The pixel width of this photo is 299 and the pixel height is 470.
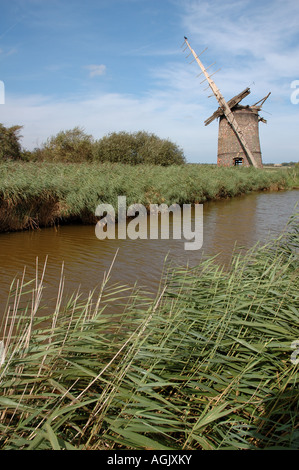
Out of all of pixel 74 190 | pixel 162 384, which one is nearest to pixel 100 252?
pixel 74 190

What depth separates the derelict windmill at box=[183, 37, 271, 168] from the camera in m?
24.4

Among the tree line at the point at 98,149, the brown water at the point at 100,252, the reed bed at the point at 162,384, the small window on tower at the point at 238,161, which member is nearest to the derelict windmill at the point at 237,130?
the small window on tower at the point at 238,161

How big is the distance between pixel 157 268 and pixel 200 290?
2972 millimetres

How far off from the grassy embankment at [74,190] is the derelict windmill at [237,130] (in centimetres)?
1043

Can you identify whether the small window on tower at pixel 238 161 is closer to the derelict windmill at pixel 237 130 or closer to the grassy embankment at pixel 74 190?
the derelict windmill at pixel 237 130

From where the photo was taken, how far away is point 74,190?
1013cm

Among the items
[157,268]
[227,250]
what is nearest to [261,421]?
[157,268]

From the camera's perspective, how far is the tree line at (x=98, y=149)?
2319 centimetres

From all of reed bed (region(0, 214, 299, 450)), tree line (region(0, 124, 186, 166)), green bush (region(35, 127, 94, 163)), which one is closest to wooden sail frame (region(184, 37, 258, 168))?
tree line (region(0, 124, 186, 166))

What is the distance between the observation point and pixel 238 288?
3018mm

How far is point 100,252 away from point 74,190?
328cm

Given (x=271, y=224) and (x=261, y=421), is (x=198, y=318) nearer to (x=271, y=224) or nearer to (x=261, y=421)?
(x=261, y=421)

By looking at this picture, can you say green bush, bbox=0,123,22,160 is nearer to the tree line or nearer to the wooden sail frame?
the tree line

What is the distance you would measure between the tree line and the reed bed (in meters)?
21.1
